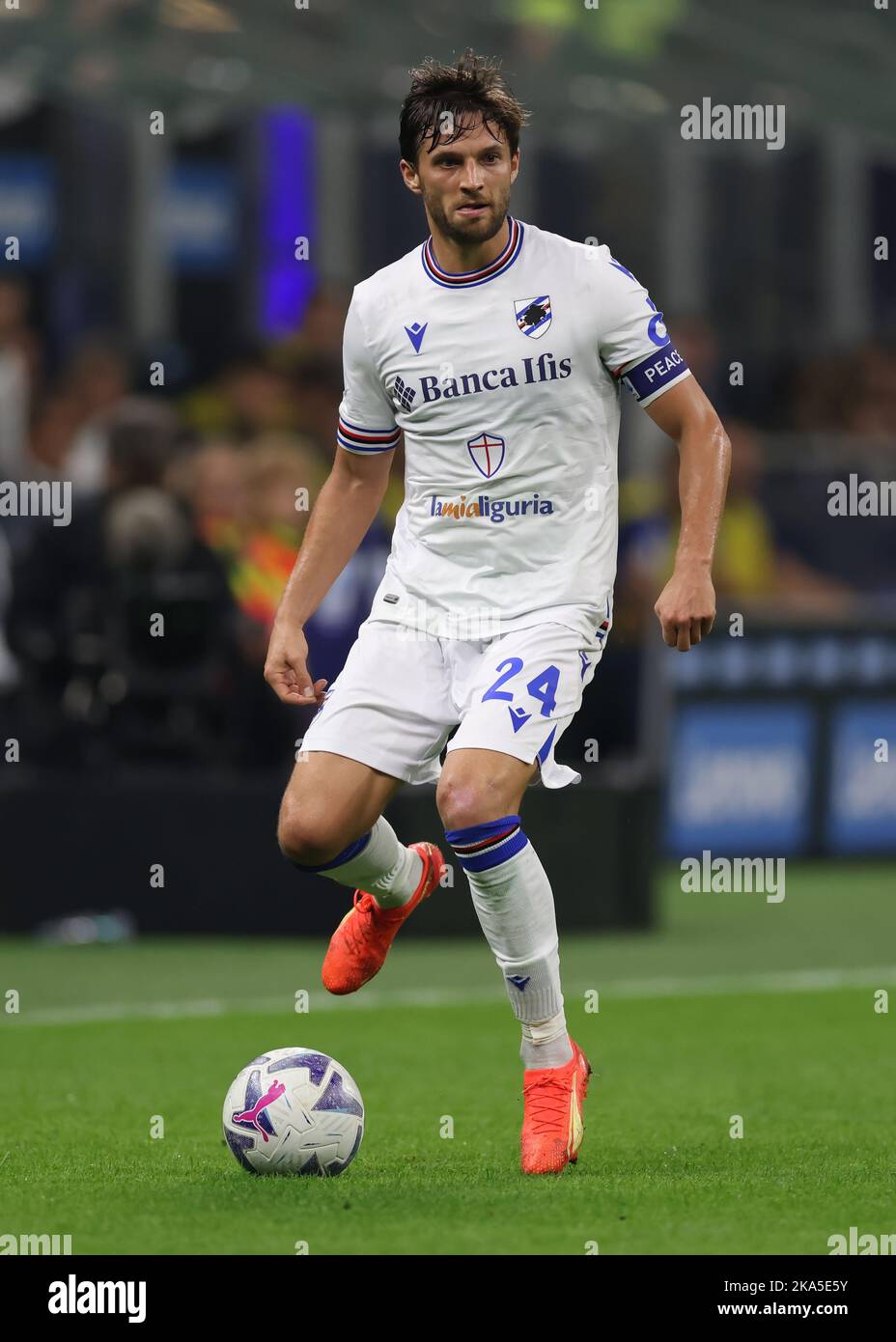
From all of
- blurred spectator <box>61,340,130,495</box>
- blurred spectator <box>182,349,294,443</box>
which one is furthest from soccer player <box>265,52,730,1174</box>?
blurred spectator <box>182,349,294,443</box>

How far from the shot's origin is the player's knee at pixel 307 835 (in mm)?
6473

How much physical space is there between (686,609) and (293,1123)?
1.55 meters

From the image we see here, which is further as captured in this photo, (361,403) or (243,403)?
(243,403)

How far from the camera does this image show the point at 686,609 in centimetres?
603

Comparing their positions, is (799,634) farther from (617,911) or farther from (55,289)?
(55,289)

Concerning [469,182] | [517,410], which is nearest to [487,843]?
[517,410]

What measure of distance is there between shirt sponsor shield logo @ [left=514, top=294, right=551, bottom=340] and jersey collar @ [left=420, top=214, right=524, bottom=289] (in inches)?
4.6

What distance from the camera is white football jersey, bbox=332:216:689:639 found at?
6395 mm

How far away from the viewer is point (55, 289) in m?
20.5

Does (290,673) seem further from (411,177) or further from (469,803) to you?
(411,177)

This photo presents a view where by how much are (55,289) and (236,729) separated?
9.50m

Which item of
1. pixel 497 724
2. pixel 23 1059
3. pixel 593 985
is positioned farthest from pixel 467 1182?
pixel 593 985

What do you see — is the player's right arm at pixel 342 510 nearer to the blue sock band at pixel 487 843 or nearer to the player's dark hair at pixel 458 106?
the player's dark hair at pixel 458 106

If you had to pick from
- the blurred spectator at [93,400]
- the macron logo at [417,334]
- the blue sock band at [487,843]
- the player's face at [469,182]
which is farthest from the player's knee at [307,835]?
the blurred spectator at [93,400]
